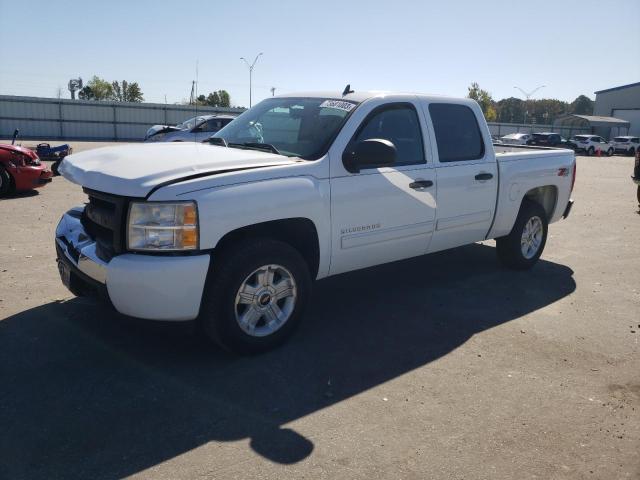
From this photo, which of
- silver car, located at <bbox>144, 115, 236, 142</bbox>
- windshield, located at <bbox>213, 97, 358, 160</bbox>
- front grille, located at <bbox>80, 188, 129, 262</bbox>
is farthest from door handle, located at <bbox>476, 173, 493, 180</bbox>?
Result: silver car, located at <bbox>144, 115, 236, 142</bbox>

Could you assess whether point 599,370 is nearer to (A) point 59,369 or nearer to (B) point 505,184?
(B) point 505,184

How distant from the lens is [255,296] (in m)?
3.93

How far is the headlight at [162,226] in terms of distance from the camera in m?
3.45

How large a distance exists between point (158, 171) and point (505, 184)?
12.1 ft

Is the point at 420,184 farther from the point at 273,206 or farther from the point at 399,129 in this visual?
the point at 273,206

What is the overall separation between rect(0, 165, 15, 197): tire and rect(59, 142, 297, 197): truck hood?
6868 mm

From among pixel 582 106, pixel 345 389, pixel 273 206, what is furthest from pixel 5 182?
pixel 582 106

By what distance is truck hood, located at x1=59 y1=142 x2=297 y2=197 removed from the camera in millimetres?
3510

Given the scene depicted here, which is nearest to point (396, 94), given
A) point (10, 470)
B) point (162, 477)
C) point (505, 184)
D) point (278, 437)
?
point (505, 184)

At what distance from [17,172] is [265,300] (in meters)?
8.25

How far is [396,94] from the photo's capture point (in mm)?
Answer: 4898

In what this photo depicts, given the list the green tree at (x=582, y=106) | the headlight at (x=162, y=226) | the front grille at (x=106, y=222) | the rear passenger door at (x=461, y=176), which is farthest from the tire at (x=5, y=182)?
the green tree at (x=582, y=106)

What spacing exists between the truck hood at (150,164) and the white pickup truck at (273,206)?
0.04ft

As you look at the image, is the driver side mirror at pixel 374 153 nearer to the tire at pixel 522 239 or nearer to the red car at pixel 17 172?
the tire at pixel 522 239
